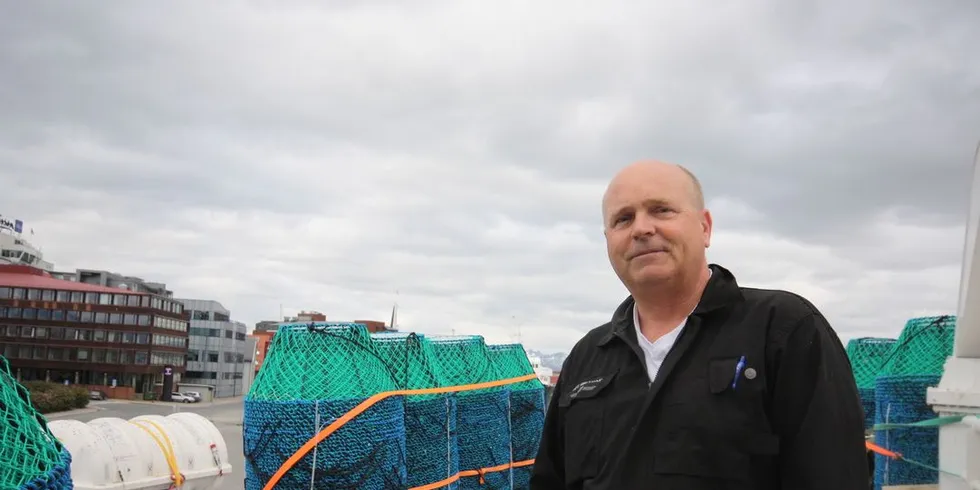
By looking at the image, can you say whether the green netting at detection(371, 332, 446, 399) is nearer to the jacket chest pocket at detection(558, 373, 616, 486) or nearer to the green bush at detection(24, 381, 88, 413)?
the jacket chest pocket at detection(558, 373, 616, 486)

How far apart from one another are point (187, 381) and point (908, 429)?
290ft

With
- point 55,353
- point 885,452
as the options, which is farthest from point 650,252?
point 55,353

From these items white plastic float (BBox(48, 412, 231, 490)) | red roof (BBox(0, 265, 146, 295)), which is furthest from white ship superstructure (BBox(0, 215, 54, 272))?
white plastic float (BBox(48, 412, 231, 490))

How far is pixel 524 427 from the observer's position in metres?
9.34

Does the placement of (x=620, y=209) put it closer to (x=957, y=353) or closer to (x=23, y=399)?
(x=23, y=399)

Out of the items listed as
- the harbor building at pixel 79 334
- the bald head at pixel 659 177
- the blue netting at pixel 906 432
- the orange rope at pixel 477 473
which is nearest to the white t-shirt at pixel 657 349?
the bald head at pixel 659 177

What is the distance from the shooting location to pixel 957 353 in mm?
4824

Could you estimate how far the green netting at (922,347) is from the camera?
615 centimetres

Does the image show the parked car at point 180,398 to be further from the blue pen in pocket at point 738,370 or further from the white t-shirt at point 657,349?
the blue pen in pocket at point 738,370

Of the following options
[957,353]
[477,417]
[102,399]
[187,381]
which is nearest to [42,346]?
[102,399]

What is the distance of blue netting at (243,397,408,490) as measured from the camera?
550 cm

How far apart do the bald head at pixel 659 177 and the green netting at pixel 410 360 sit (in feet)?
14.9

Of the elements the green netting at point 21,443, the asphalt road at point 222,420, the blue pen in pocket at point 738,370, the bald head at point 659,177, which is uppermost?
the bald head at point 659,177

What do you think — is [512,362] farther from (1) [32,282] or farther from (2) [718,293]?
(1) [32,282]
